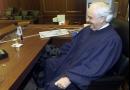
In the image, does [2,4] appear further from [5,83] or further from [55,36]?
[5,83]

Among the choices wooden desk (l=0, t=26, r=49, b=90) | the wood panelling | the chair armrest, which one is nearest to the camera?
wooden desk (l=0, t=26, r=49, b=90)

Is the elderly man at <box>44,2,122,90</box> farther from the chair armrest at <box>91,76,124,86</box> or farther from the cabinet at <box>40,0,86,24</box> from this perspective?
the cabinet at <box>40,0,86,24</box>

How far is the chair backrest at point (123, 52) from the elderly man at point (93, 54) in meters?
0.04

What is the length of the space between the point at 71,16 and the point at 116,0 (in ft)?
3.88

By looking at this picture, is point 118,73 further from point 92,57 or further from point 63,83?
point 63,83

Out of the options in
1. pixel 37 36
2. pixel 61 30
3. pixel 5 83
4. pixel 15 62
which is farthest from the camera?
pixel 61 30

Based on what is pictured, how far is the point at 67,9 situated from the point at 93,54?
2980mm

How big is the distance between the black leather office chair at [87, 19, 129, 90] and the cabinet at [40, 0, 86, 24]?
109 inches

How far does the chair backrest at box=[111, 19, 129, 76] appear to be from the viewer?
1617 mm

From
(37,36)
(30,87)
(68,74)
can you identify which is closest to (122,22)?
(68,74)

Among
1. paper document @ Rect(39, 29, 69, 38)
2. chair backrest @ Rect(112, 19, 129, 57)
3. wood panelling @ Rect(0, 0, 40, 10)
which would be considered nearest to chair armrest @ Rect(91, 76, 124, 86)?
chair backrest @ Rect(112, 19, 129, 57)

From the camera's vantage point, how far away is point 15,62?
1.64 metres

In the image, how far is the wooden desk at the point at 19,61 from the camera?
4.47 ft

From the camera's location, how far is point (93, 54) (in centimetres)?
173
